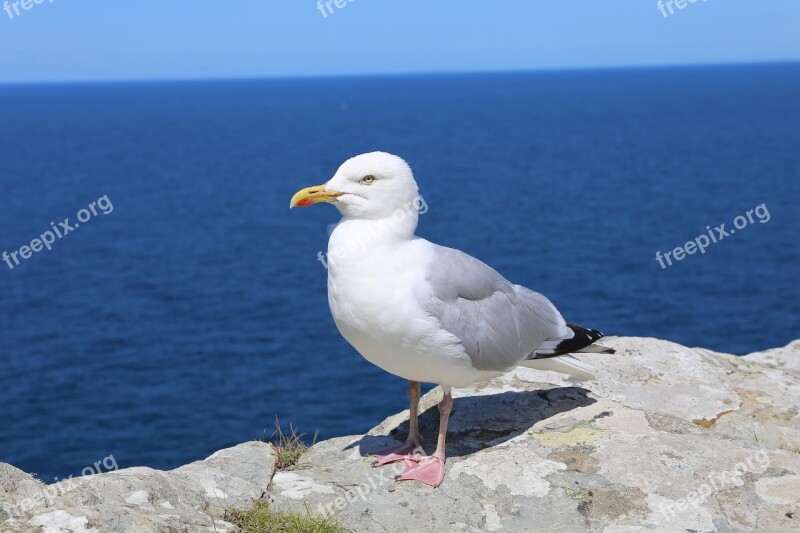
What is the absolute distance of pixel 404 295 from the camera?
695cm

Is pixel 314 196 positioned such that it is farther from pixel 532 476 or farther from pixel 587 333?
pixel 587 333

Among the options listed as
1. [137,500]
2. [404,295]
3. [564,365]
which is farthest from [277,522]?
[564,365]

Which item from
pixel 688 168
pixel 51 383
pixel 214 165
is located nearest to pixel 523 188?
pixel 688 168

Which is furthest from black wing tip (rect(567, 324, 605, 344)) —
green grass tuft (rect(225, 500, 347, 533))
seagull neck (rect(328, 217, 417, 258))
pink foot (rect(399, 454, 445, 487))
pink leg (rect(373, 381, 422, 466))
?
green grass tuft (rect(225, 500, 347, 533))

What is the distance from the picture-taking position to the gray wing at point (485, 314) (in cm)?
726

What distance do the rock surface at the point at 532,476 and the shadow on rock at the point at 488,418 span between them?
20 mm

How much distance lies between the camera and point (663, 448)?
7.01 metres

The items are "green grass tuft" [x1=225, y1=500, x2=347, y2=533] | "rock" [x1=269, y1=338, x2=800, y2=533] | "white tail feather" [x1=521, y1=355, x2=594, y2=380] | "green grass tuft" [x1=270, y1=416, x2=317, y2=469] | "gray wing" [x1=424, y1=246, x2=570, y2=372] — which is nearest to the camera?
"green grass tuft" [x1=225, y1=500, x2=347, y2=533]

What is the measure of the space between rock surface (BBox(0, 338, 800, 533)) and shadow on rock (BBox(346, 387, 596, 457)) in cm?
2

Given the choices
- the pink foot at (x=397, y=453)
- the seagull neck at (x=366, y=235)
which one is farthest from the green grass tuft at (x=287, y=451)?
the seagull neck at (x=366, y=235)

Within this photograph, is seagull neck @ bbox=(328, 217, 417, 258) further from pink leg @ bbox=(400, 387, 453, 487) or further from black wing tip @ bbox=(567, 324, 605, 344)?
black wing tip @ bbox=(567, 324, 605, 344)

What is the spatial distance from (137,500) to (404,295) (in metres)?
2.59

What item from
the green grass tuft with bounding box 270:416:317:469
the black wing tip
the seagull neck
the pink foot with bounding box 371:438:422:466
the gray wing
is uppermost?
the seagull neck

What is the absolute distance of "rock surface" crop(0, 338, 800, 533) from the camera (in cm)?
590
